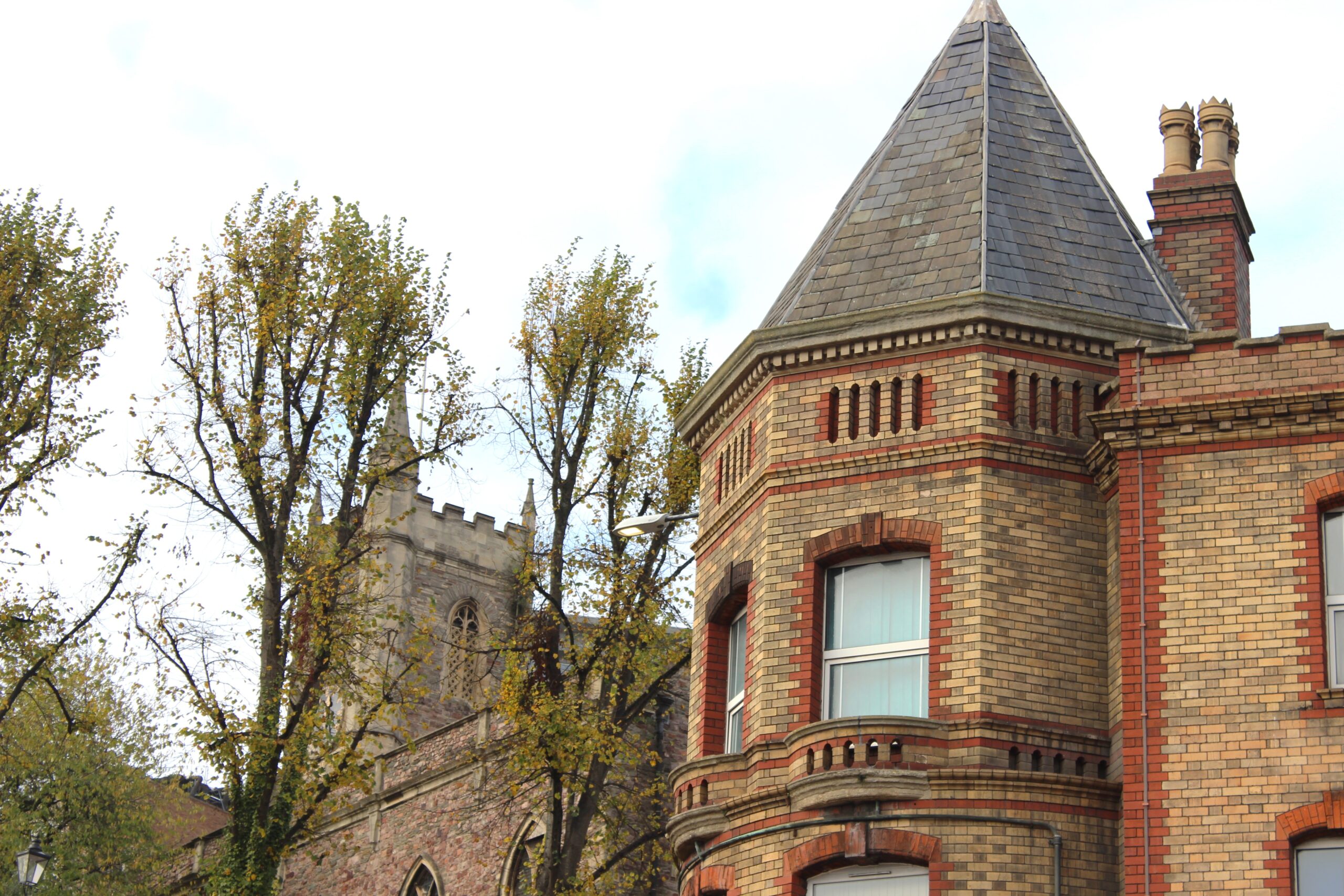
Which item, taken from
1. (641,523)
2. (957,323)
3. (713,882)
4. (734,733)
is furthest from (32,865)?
(957,323)

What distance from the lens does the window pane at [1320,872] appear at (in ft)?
54.4

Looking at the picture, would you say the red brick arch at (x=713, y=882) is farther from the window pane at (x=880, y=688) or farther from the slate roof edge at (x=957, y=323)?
the slate roof edge at (x=957, y=323)

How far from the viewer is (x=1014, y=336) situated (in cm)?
1986

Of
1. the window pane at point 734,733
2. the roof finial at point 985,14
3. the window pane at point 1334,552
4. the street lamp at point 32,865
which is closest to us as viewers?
the window pane at point 1334,552

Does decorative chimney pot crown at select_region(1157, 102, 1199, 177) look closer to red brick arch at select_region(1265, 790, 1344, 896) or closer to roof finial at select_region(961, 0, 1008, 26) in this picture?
roof finial at select_region(961, 0, 1008, 26)

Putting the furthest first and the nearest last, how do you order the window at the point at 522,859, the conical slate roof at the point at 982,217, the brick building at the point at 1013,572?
1. the window at the point at 522,859
2. the conical slate roof at the point at 982,217
3. the brick building at the point at 1013,572

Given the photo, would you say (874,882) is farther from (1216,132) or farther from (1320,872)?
(1216,132)

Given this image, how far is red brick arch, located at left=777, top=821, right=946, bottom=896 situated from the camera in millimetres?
17891

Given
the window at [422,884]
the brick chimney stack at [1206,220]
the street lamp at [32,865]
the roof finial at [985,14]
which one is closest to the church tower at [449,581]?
the window at [422,884]

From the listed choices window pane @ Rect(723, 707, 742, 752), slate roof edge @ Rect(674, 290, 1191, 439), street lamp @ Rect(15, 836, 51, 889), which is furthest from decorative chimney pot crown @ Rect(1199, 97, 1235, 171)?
street lamp @ Rect(15, 836, 51, 889)

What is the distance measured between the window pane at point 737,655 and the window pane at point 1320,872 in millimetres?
6387

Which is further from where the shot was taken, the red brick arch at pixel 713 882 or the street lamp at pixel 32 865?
the street lamp at pixel 32 865

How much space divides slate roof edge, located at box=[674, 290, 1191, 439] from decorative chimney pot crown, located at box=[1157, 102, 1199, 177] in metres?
3.92

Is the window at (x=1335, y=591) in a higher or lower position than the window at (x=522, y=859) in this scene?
higher
